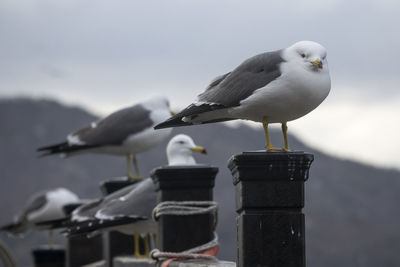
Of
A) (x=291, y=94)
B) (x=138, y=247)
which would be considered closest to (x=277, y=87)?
(x=291, y=94)

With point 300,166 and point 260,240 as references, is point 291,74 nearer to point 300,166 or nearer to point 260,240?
point 300,166

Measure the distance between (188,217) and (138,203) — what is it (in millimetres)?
1695

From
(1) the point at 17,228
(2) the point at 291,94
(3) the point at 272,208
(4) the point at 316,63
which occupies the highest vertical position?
(4) the point at 316,63

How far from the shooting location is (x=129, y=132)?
1065 centimetres

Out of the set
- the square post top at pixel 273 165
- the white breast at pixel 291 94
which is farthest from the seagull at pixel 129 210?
the square post top at pixel 273 165

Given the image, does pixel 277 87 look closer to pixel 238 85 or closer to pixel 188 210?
pixel 238 85

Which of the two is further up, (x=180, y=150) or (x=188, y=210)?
(x=180, y=150)

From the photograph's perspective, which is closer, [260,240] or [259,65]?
[260,240]

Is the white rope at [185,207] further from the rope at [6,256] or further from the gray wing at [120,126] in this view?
the gray wing at [120,126]

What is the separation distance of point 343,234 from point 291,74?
2100 inches

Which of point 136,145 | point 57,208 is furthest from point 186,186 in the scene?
point 57,208

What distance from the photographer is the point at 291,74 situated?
4.98m

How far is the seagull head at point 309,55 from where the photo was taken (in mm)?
4953

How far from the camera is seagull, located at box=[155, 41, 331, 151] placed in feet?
16.3
